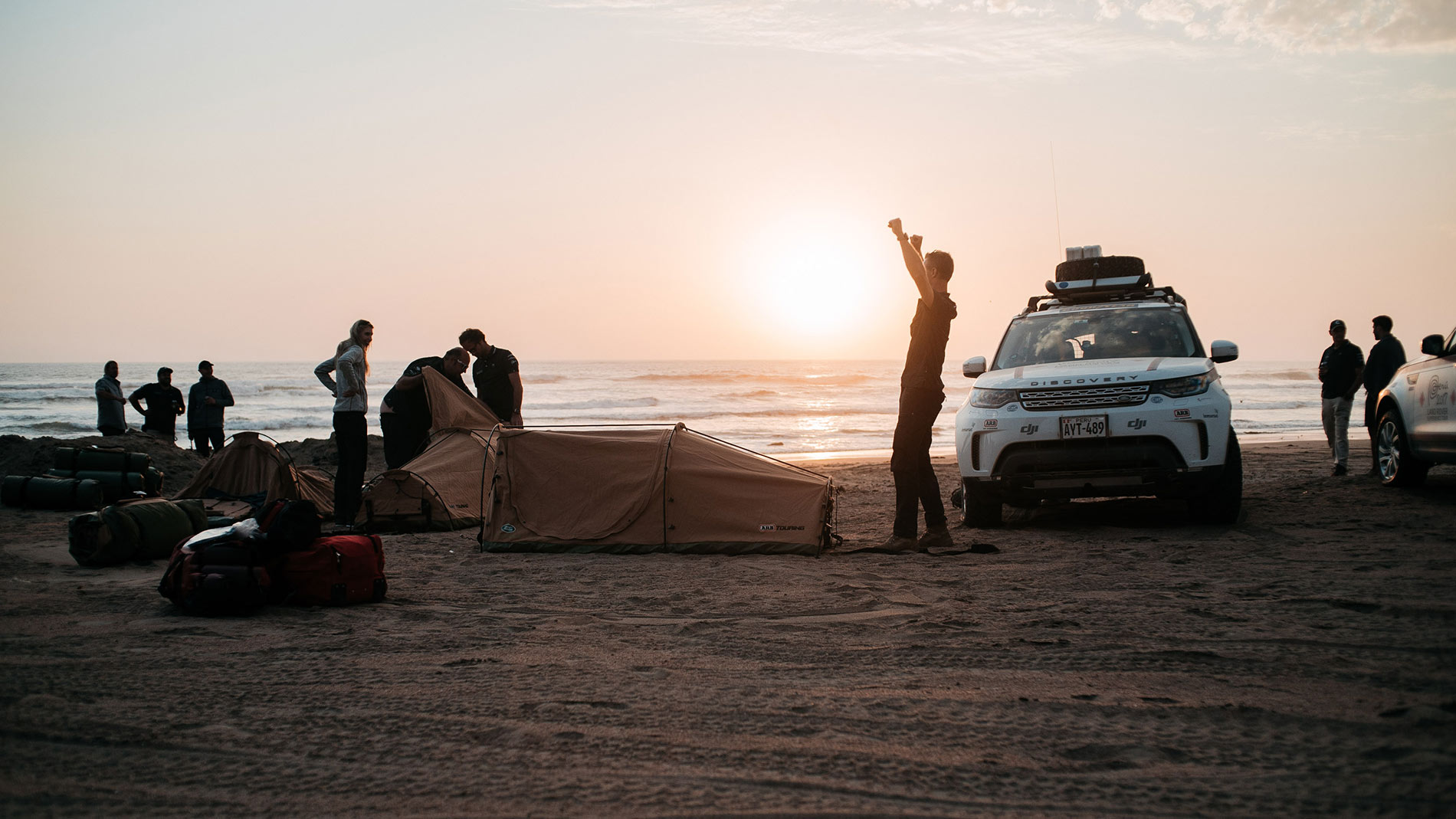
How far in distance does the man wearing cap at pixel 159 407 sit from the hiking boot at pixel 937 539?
1232cm

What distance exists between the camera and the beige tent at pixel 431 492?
9250mm

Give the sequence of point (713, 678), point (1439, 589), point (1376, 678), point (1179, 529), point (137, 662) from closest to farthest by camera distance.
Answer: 1. point (1376, 678)
2. point (713, 678)
3. point (137, 662)
4. point (1439, 589)
5. point (1179, 529)

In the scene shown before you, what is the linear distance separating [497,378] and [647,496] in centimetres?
326

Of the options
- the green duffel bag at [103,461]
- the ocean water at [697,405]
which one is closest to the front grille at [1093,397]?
the green duffel bag at [103,461]

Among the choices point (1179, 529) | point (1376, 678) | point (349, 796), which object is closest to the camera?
point (349, 796)

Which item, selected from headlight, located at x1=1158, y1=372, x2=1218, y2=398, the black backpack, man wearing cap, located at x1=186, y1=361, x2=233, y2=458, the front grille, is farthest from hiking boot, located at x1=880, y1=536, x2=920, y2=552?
man wearing cap, located at x1=186, y1=361, x2=233, y2=458

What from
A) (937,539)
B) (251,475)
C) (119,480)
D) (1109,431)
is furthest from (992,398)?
(119,480)

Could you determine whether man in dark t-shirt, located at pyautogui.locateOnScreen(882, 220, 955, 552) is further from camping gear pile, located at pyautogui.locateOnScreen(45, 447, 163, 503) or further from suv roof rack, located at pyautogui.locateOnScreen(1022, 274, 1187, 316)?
camping gear pile, located at pyautogui.locateOnScreen(45, 447, 163, 503)

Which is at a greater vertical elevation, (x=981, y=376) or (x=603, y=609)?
(x=981, y=376)

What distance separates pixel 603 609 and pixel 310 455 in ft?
38.8

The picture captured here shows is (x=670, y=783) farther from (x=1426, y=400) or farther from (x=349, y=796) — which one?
(x=1426, y=400)

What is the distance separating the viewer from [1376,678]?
146 inches

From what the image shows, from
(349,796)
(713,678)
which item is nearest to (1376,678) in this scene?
(713,678)

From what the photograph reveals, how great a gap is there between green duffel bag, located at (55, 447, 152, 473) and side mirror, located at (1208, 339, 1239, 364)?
10.8 meters
